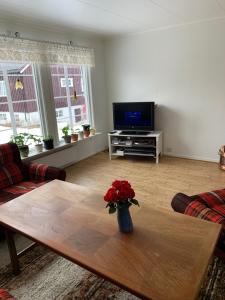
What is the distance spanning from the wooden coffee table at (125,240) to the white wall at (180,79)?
113 inches

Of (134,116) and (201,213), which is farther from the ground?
(134,116)

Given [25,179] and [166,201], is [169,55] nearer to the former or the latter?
[166,201]

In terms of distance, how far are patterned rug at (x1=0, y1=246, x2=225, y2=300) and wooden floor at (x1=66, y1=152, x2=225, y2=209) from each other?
121 cm

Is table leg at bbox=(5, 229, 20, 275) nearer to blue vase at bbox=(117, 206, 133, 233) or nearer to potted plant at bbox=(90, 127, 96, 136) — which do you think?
blue vase at bbox=(117, 206, 133, 233)

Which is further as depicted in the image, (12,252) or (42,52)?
(42,52)

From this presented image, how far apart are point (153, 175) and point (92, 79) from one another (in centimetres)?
233

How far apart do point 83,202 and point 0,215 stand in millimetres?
651

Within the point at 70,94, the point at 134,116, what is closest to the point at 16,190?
the point at 70,94

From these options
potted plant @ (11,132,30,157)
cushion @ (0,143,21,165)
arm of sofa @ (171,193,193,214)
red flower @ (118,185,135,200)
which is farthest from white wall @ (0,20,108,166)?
red flower @ (118,185,135,200)

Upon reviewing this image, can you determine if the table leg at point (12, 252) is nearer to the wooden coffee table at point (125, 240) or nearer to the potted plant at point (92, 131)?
the wooden coffee table at point (125, 240)

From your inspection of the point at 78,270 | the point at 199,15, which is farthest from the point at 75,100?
the point at 78,270

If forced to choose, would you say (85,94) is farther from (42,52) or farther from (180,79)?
(180,79)

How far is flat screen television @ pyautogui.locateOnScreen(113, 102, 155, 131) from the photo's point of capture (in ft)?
14.2

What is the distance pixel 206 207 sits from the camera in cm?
180
